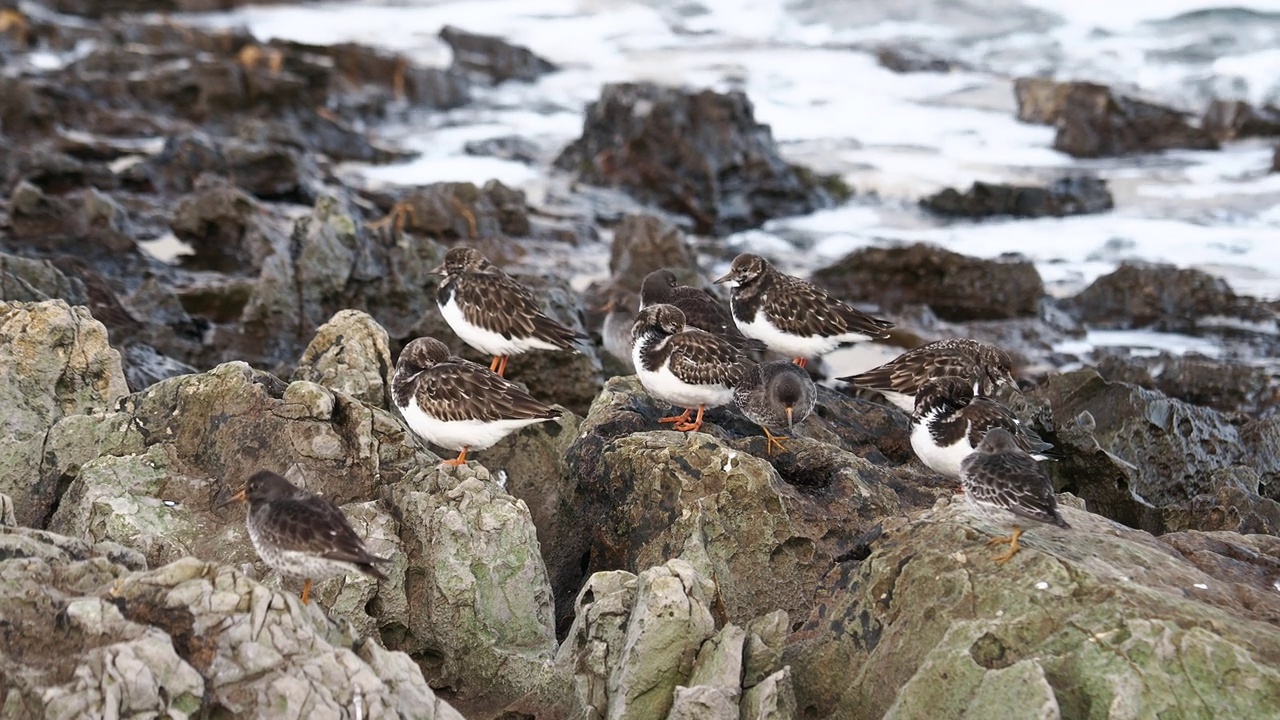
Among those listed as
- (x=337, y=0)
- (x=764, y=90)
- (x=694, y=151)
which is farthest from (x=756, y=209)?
(x=337, y=0)

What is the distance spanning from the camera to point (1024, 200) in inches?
837

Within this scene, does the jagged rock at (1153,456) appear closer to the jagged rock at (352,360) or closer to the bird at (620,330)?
the bird at (620,330)

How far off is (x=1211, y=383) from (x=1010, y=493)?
28.4 ft

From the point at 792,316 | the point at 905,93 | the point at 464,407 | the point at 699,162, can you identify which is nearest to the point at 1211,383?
the point at 792,316

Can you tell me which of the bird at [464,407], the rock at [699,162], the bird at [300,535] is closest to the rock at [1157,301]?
the rock at [699,162]

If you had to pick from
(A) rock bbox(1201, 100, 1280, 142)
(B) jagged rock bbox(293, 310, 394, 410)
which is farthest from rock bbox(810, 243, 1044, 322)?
(A) rock bbox(1201, 100, 1280, 142)

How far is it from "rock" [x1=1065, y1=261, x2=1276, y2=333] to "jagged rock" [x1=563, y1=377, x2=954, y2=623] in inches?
362

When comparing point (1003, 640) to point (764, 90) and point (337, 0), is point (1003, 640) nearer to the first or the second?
point (764, 90)

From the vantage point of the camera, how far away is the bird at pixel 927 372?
9625mm

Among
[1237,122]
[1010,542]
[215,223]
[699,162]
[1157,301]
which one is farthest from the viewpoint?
[1237,122]

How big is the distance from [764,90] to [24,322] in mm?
22415

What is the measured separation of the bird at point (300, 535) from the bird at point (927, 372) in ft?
13.9

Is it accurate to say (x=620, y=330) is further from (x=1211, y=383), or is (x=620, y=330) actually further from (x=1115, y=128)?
(x=1115, y=128)

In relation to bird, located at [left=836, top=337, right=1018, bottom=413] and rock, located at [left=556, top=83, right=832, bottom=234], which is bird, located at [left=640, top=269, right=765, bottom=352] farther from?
rock, located at [left=556, top=83, right=832, bottom=234]
